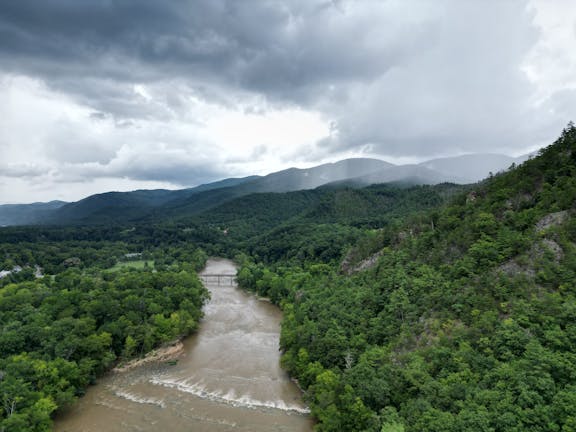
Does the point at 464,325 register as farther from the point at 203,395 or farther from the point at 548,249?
the point at 203,395

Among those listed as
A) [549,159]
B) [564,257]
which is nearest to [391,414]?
[564,257]

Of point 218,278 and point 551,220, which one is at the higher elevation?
point 551,220

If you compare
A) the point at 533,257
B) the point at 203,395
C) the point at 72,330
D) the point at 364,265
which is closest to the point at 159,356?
the point at 72,330

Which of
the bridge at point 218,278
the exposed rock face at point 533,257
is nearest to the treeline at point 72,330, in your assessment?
the bridge at point 218,278

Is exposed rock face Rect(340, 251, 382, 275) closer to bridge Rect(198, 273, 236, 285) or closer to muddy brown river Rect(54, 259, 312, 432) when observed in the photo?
muddy brown river Rect(54, 259, 312, 432)

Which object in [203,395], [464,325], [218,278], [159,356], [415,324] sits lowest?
[203,395]

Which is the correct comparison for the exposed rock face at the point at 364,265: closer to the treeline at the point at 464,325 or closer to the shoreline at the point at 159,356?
the treeline at the point at 464,325
